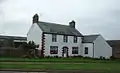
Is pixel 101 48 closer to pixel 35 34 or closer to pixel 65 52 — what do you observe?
pixel 65 52

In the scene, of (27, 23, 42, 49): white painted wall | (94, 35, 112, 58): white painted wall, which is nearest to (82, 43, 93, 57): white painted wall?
(94, 35, 112, 58): white painted wall

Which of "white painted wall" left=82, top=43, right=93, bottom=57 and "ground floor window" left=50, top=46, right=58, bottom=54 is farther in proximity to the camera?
"white painted wall" left=82, top=43, right=93, bottom=57

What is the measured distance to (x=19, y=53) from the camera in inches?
2249

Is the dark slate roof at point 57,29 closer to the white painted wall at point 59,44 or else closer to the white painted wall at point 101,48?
the white painted wall at point 59,44

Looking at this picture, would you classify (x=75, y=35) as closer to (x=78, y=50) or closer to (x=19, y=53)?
(x=78, y=50)

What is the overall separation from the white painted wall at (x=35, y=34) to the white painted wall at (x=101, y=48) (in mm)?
14011

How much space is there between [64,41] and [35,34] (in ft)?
22.3

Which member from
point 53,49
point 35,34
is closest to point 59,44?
point 53,49

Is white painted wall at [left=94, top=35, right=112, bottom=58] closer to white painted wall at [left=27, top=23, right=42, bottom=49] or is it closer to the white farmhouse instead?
the white farmhouse

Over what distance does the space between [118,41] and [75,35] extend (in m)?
18.8

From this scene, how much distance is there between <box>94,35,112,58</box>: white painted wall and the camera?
65562mm

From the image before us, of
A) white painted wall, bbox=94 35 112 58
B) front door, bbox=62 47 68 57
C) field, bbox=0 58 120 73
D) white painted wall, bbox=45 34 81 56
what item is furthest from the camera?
white painted wall, bbox=94 35 112 58

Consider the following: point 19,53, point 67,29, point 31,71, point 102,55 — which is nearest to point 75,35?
point 67,29

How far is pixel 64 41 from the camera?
62.5 m
